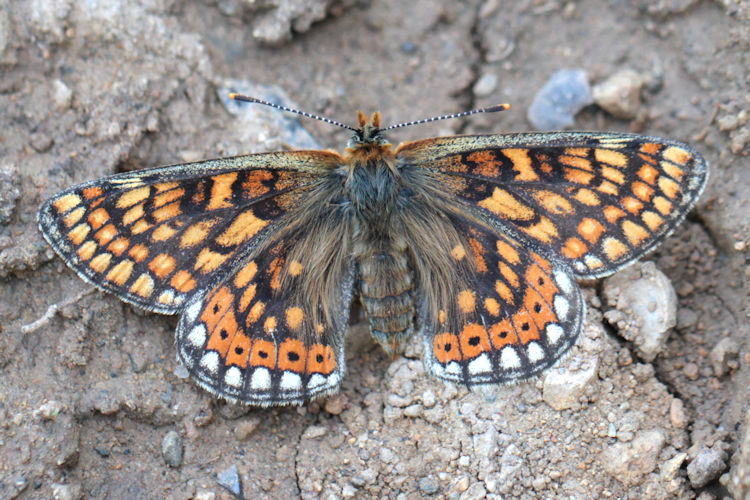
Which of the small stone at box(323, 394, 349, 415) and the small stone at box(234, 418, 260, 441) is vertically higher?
the small stone at box(323, 394, 349, 415)

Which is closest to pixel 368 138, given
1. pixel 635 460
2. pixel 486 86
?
pixel 486 86

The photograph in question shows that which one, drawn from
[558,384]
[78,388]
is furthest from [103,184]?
[558,384]

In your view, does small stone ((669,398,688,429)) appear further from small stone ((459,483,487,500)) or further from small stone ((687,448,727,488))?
small stone ((459,483,487,500))

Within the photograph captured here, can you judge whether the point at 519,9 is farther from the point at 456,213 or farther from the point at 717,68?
the point at 456,213

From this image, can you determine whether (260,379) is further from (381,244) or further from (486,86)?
(486,86)

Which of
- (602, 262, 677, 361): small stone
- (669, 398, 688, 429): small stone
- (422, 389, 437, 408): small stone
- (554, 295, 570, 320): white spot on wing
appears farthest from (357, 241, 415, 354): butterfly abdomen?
(669, 398, 688, 429): small stone

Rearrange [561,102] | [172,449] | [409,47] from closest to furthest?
1. [172,449]
2. [561,102]
3. [409,47]
